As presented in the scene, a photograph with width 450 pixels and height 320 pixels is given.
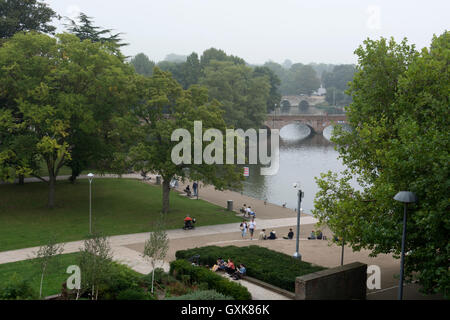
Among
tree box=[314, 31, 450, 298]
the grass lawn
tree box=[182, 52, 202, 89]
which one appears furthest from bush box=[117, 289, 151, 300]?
tree box=[182, 52, 202, 89]

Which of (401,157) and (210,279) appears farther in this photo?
(210,279)

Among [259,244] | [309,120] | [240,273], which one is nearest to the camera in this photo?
[240,273]

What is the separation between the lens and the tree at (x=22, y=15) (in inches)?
1864

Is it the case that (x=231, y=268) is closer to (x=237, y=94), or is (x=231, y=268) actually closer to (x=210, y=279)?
(x=210, y=279)

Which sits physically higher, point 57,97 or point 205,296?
point 57,97

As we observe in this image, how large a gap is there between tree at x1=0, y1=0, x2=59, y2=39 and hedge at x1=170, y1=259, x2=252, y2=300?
119 feet

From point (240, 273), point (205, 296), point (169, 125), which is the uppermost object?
point (169, 125)

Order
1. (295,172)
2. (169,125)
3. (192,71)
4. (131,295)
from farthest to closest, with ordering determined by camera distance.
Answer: (192,71) → (295,172) → (169,125) → (131,295)

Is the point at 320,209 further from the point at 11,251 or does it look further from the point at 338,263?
the point at 11,251

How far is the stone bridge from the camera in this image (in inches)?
4304

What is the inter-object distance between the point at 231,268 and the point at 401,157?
30.2 feet

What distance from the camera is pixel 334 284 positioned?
19031 mm

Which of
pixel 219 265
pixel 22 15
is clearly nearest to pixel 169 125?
pixel 219 265

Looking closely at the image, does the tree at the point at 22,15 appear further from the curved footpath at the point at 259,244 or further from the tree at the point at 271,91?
the tree at the point at 271,91
